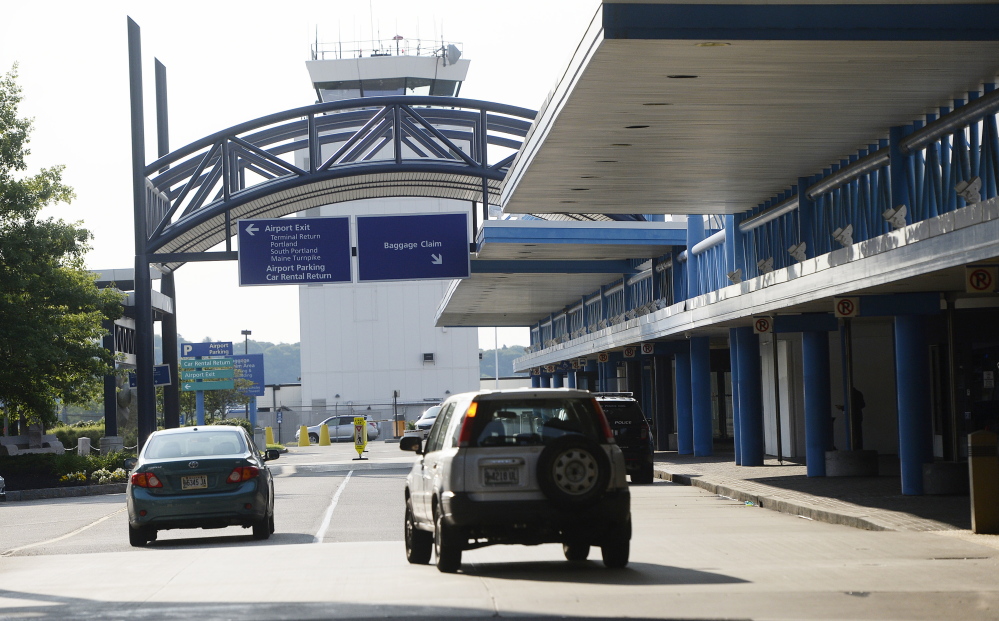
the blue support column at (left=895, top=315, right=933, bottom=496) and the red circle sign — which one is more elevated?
the red circle sign

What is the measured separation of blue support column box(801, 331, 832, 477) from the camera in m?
22.8

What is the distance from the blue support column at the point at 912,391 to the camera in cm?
1831

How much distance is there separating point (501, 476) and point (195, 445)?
260 inches

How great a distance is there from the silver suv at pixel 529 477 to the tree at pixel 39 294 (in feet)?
80.7

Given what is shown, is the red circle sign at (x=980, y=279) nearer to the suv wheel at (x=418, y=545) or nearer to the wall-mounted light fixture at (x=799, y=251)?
the suv wheel at (x=418, y=545)

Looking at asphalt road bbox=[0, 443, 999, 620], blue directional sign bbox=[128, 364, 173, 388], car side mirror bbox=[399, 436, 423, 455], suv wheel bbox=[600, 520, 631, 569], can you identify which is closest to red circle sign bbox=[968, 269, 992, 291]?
asphalt road bbox=[0, 443, 999, 620]

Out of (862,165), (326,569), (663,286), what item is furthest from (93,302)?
(326,569)

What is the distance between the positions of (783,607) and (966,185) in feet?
28.5

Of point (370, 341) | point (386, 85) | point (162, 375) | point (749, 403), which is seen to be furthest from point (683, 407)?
point (386, 85)

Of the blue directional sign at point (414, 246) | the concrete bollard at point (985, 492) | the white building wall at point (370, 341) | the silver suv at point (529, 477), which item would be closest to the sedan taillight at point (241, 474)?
the silver suv at point (529, 477)

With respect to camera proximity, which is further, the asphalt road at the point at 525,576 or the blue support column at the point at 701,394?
the blue support column at the point at 701,394

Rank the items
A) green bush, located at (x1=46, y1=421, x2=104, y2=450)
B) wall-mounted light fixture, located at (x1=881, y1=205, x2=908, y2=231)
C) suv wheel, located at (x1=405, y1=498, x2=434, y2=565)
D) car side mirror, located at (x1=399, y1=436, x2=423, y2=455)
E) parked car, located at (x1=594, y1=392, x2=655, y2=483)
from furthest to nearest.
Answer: green bush, located at (x1=46, y1=421, x2=104, y2=450) < parked car, located at (x1=594, y1=392, x2=655, y2=483) < wall-mounted light fixture, located at (x1=881, y1=205, x2=908, y2=231) < car side mirror, located at (x1=399, y1=436, x2=423, y2=455) < suv wheel, located at (x1=405, y1=498, x2=434, y2=565)

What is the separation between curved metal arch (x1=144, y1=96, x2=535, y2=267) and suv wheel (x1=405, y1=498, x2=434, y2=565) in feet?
82.5

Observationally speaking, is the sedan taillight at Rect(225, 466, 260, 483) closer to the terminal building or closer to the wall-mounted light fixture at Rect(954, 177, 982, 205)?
the terminal building
